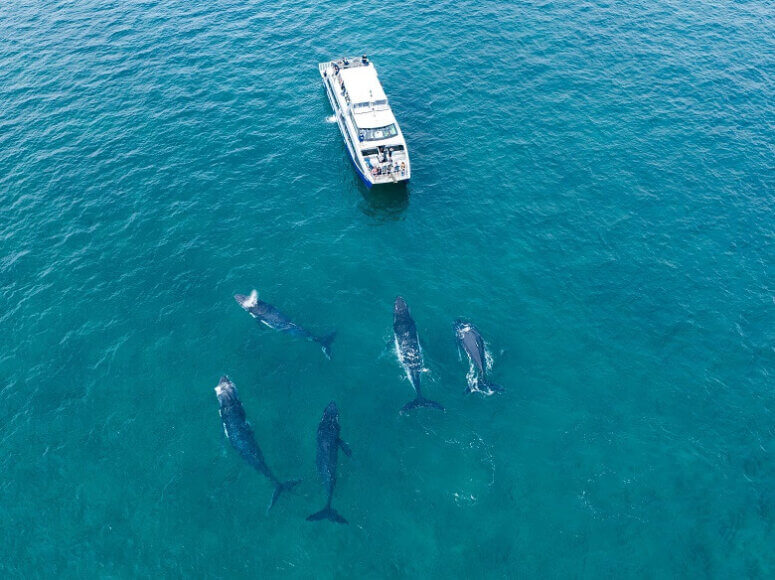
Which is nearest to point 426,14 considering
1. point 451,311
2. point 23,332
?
point 451,311

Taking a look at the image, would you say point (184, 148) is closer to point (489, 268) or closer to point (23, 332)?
point (23, 332)

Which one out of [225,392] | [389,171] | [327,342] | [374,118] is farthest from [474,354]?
[374,118]

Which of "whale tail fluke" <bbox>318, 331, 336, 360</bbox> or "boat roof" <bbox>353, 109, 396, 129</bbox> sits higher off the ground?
"boat roof" <bbox>353, 109, 396, 129</bbox>

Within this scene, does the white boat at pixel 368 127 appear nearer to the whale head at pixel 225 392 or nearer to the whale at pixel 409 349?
the whale at pixel 409 349

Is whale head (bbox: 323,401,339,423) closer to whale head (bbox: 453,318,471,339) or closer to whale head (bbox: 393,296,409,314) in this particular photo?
whale head (bbox: 393,296,409,314)

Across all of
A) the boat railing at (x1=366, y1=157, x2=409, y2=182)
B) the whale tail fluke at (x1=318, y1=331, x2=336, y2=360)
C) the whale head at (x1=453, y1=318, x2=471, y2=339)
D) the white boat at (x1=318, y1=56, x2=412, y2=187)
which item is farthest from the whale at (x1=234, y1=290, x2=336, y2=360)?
the white boat at (x1=318, y1=56, x2=412, y2=187)
